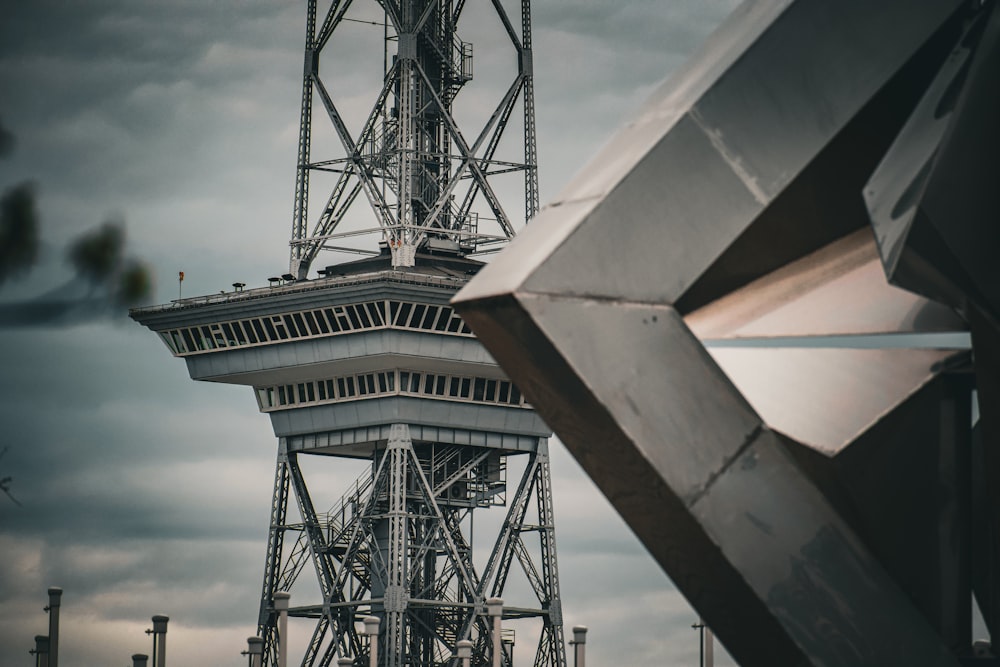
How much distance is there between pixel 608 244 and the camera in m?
19.1

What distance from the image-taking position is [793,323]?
21062 millimetres

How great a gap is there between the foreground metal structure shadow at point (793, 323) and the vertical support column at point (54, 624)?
38.8 meters

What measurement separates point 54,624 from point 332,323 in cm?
4272

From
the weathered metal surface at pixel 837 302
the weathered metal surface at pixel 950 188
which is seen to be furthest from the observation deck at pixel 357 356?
the weathered metal surface at pixel 950 188

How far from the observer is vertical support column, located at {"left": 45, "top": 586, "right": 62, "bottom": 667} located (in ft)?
182

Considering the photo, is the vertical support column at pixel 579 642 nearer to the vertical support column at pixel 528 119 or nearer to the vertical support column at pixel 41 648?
the vertical support column at pixel 41 648

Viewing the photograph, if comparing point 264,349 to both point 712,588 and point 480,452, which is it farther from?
point 712,588

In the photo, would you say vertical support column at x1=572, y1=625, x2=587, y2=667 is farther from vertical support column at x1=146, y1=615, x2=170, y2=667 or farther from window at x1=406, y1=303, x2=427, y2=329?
window at x1=406, y1=303, x2=427, y2=329

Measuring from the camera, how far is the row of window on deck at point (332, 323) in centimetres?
9669

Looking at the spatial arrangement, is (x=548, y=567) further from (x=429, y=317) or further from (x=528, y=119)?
(x=528, y=119)

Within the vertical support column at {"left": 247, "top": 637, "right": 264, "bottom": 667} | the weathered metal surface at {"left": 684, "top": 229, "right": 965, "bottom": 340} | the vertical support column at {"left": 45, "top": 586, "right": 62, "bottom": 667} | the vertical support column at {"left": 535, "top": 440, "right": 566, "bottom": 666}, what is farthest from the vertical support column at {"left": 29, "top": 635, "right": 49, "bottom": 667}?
the vertical support column at {"left": 535, "top": 440, "right": 566, "bottom": 666}

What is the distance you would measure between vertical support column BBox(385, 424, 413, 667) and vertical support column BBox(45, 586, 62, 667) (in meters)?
40.6

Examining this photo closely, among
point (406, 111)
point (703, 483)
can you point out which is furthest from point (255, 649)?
point (406, 111)

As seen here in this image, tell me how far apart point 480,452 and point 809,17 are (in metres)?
83.0
